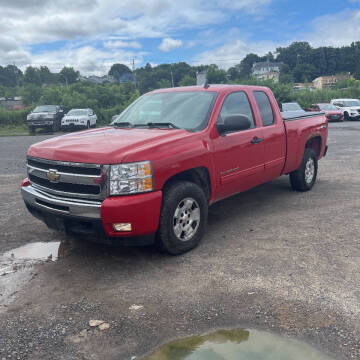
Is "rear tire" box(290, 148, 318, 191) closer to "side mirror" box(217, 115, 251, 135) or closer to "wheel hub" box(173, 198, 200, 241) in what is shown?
"side mirror" box(217, 115, 251, 135)

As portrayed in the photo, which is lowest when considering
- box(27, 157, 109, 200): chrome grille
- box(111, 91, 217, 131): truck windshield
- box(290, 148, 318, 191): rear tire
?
box(290, 148, 318, 191): rear tire

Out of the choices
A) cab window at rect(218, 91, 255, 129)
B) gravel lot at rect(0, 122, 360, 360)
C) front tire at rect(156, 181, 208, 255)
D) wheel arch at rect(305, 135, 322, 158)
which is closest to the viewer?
gravel lot at rect(0, 122, 360, 360)

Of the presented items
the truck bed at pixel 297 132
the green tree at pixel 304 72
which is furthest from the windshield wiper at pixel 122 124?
the green tree at pixel 304 72

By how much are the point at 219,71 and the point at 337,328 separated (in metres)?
59.8

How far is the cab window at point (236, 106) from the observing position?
4949 mm

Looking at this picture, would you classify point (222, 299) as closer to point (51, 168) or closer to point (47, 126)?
point (51, 168)

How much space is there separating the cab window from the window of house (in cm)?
26

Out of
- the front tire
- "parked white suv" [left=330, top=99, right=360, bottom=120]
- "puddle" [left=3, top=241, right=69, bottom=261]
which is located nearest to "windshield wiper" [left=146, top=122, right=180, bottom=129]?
the front tire

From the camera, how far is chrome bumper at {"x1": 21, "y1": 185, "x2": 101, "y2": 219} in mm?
3758

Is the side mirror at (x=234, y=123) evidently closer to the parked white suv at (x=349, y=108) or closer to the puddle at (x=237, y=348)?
the puddle at (x=237, y=348)

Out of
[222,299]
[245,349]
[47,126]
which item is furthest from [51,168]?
[47,126]

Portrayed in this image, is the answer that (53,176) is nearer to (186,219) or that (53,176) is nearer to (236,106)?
(186,219)

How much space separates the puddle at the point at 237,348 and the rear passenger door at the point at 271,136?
10.2ft

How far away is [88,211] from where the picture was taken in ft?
12.3
